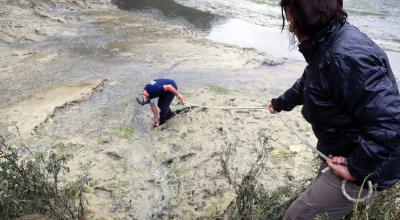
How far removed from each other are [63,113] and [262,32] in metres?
8.84

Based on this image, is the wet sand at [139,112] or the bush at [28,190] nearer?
the bush at [28,190]

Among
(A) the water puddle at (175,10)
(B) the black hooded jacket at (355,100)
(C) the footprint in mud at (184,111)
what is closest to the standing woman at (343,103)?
(B) the black hooded jacket at (355,100)

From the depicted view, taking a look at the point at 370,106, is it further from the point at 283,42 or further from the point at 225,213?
the point at 283,42

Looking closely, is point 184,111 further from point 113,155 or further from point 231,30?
point 231,30

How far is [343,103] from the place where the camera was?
2.11m

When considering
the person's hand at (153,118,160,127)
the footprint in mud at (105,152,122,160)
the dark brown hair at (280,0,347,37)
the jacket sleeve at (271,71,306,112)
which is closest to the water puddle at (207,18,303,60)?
the person's hand at (153,118,160,127)

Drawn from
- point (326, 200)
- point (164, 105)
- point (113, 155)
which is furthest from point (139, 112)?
point (326, 200)

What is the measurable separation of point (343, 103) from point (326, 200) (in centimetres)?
59

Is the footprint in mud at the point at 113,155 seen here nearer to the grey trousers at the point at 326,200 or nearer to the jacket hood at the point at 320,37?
the grey trousers at the point at 326,200

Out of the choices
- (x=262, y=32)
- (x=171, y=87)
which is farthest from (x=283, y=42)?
(x=171, y=87)

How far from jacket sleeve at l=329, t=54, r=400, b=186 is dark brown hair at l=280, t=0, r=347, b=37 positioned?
23cm

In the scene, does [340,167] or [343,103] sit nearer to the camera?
[343,103]

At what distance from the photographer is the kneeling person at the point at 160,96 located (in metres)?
5.96

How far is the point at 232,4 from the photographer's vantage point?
1759 cm
